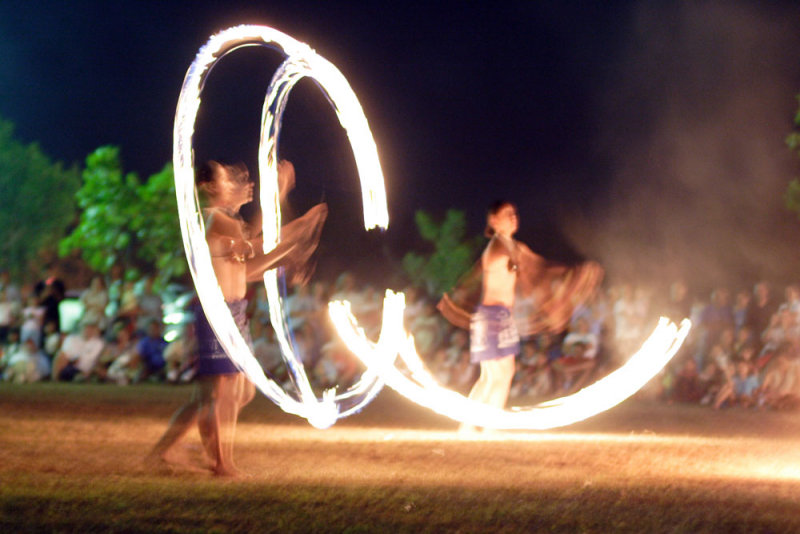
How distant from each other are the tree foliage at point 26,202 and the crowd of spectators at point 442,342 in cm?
4050

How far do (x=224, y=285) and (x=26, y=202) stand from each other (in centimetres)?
5292

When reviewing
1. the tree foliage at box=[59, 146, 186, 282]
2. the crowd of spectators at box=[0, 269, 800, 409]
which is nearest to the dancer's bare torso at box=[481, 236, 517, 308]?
the crowd of spectators at box=[0, 269, 800, 409]

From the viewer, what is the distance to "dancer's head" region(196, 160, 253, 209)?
24.4 feet

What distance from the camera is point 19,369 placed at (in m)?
16.4

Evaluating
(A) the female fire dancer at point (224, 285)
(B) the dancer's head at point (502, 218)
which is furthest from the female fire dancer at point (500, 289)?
(A) the female fire dancer at point (224, 285)

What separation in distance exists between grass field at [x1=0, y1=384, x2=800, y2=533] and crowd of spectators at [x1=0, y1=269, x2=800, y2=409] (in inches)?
105

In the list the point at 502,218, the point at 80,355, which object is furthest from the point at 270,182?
the point at 80,355

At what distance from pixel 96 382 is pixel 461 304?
763 cm

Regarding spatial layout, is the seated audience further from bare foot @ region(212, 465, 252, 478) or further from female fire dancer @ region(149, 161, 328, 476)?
bare foot @ region(212, 465, 252, 478)

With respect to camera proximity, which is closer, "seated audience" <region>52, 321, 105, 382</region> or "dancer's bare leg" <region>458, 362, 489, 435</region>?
"dancer's bare leg" <region>458, 362, 489, 435</region>

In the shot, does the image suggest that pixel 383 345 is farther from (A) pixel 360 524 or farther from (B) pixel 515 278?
(A) pixel 360 524

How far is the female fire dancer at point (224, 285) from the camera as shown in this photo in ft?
23.7

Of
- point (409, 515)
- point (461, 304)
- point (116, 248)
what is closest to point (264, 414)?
point (461, 304)

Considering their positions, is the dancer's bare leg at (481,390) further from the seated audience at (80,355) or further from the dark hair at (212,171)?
the seated audience at (80,355)
